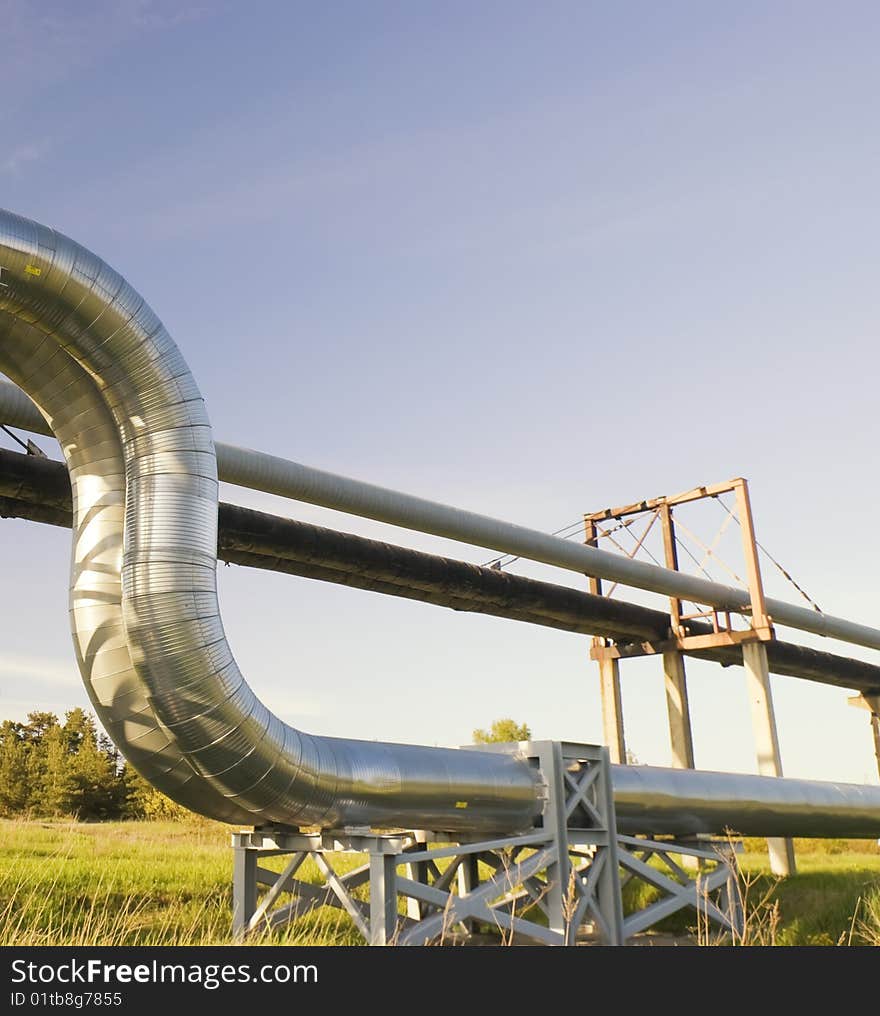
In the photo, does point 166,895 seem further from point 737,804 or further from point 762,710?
point 762,710

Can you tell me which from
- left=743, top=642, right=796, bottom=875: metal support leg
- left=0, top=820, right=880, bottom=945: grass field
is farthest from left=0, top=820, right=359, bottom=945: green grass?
left=743, top=642, right=796, bottom=875: metal support leg

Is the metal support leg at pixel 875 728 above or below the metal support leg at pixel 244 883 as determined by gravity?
above

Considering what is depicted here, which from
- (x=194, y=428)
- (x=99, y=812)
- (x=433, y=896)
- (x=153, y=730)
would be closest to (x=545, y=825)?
(x=433, y=896)

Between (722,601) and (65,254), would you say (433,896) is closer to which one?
(65,254)

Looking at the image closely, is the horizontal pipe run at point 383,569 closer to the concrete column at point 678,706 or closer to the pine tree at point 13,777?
the concrete column at point 678,706

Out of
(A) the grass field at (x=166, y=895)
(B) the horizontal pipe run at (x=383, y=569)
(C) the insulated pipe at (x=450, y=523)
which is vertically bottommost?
(A) the grass field at (x=166, y=895)

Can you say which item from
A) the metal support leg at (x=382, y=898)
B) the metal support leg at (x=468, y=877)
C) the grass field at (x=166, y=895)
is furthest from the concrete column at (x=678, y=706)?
the metal support leg at (x=382, y=898)

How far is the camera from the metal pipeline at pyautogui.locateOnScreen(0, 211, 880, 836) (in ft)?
22.4

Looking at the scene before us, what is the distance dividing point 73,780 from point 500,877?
26.7 m

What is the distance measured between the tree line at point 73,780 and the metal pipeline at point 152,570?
23.7m

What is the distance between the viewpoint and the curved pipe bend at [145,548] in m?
6.82

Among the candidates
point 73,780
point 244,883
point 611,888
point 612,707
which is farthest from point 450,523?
point 73,780

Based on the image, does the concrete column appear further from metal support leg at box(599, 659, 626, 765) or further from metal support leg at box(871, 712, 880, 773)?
metal support leg at box(871, 712, 880, 773)
